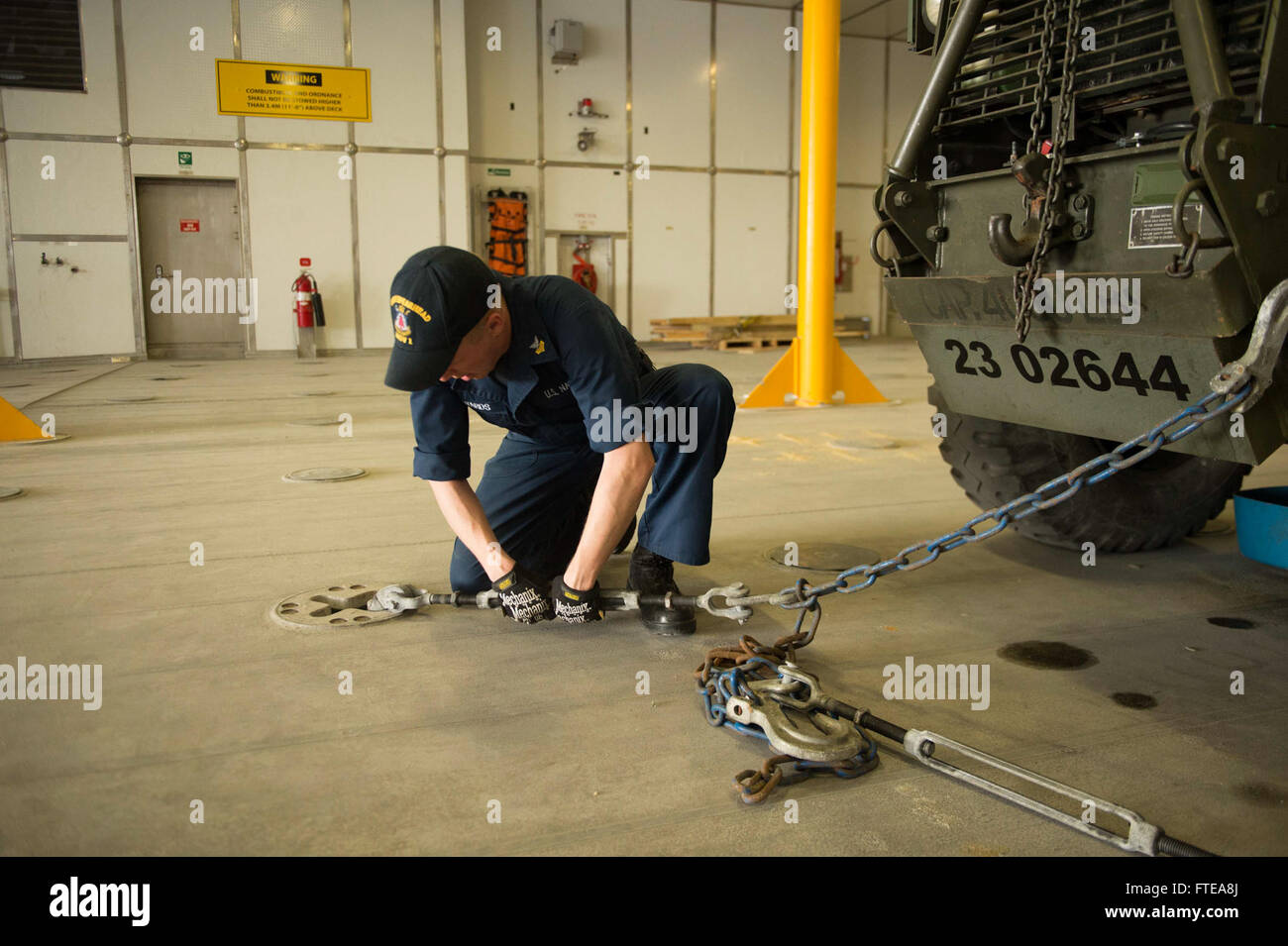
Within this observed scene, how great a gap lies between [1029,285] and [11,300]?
13344 millimetres

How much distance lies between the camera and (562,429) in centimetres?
275

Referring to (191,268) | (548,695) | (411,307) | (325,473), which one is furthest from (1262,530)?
(191,268)

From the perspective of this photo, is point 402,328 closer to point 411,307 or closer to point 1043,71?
point 411,307

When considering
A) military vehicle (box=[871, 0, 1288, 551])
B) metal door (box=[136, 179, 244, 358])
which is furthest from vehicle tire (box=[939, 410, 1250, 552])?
metal door (box=[136, 179, 244, 358])

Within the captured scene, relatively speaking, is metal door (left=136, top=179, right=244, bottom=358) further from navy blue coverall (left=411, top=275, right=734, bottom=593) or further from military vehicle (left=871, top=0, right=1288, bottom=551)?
military vehicle (left=871, top=0, right=1288, bottom=551)

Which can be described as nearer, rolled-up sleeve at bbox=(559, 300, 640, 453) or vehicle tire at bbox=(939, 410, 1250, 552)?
rolled-up sleeve at bbox=(559, 300, 640, 453)

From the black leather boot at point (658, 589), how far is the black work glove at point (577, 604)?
0.68 ft

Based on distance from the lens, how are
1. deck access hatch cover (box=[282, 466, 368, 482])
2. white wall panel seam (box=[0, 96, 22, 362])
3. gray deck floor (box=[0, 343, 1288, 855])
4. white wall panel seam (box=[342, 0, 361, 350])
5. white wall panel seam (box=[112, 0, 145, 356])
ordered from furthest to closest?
white wall panel seam (box=[342, 0, 361, 350])
white wall panel seam (box=[112, 0, 145, 356])
white wall panel seam (box=[0, 96, 22, 362])
deck access hatch cover (box=[282, 466, 368, 482])
gray deck floor (box=[0, 343, 1288, 855])

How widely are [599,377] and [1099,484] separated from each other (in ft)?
6.24

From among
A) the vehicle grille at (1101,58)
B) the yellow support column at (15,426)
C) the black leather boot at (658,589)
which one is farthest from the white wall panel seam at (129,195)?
the vehicle grille at (1101,58)

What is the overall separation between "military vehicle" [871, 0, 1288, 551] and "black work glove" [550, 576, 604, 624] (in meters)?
1.30

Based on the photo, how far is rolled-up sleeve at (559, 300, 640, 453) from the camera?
7.34ft

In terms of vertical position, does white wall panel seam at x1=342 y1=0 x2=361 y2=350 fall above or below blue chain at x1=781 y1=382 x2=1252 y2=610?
above

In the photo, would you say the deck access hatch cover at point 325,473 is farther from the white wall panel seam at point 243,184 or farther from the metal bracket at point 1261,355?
the white wall panel seam at point 243,184
